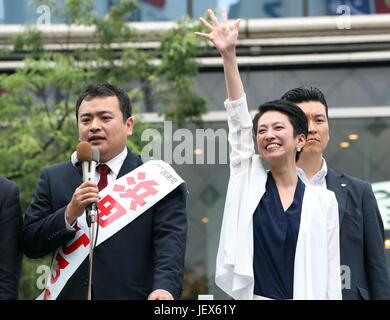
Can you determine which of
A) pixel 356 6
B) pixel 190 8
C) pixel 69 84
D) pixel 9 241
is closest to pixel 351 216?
pixel 9 241

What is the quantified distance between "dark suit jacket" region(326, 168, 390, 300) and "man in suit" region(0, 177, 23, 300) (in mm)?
1699

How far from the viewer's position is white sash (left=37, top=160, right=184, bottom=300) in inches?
138

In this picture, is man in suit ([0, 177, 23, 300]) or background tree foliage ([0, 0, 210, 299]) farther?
background tree foliage ([0, 0, 210, 299])

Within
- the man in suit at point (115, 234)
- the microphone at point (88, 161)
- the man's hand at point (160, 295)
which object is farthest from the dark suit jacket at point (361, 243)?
the microphone at point (88, 161)

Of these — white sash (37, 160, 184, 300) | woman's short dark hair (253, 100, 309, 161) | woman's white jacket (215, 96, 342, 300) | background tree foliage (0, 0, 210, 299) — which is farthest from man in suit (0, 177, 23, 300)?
background tree foliage (0, 0, 210, 299)

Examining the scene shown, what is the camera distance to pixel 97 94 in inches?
150

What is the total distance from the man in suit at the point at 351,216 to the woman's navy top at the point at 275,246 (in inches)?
20.7

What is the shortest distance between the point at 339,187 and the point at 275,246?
0.82 m

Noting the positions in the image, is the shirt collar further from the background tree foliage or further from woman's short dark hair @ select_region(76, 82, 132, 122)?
the background tree foliage

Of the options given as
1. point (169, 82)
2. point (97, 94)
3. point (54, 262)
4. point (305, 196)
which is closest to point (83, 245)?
point (54, 262)
